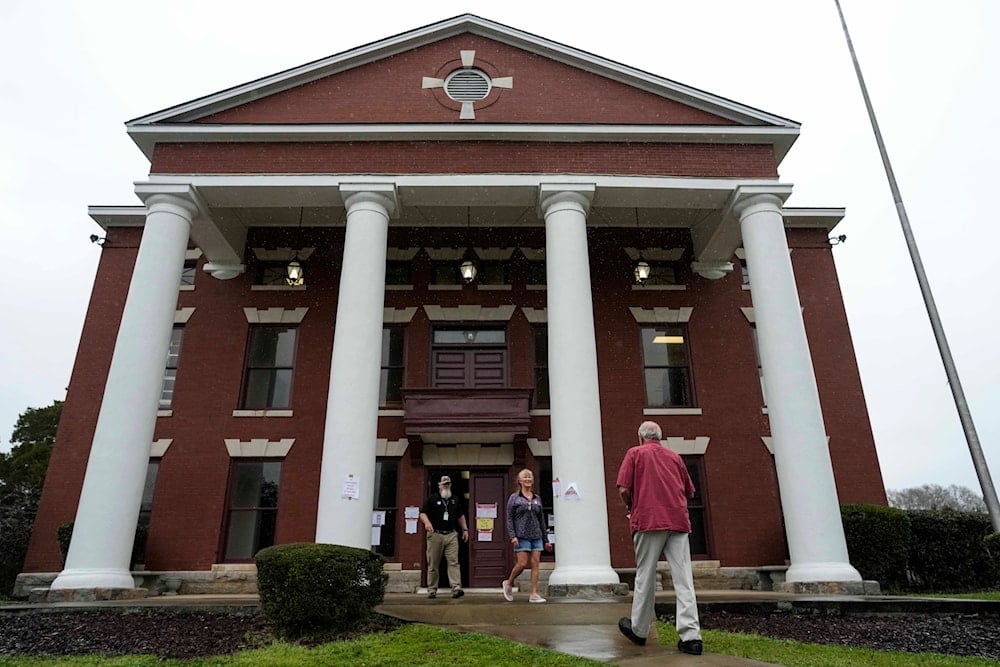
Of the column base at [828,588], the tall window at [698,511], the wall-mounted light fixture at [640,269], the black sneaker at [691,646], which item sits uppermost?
the wall-mounted light fixture at [640,269]

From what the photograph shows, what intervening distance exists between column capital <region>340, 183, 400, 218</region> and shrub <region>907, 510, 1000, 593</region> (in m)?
14.3

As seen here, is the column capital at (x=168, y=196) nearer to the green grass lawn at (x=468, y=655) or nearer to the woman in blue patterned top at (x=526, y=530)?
the woman in blue patterned top at (x=526, y=530)

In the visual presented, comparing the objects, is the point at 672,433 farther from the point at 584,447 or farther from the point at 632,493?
the point at 632,493

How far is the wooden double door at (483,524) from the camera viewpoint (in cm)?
1584

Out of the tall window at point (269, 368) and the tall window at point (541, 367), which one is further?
the tall window at point (269, 368)

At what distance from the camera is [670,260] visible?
1889 centimetres

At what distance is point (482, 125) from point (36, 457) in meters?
35.0

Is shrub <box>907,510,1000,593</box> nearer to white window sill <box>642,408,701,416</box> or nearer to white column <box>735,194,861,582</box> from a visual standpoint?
white column <box>735,194,861,582</box>

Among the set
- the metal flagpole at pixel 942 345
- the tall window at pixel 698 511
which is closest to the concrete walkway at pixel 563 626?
the tall window at pixel 698 511

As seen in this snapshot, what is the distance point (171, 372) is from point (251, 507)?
4.32 meters

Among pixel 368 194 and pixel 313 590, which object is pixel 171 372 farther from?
pixel 313 590

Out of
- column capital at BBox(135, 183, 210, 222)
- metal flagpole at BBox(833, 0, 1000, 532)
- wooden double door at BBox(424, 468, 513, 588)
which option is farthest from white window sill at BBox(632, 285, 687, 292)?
column capital at BBox(135, 183, 210, 222)

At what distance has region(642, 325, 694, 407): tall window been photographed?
1775cm

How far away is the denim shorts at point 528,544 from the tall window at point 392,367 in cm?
714
